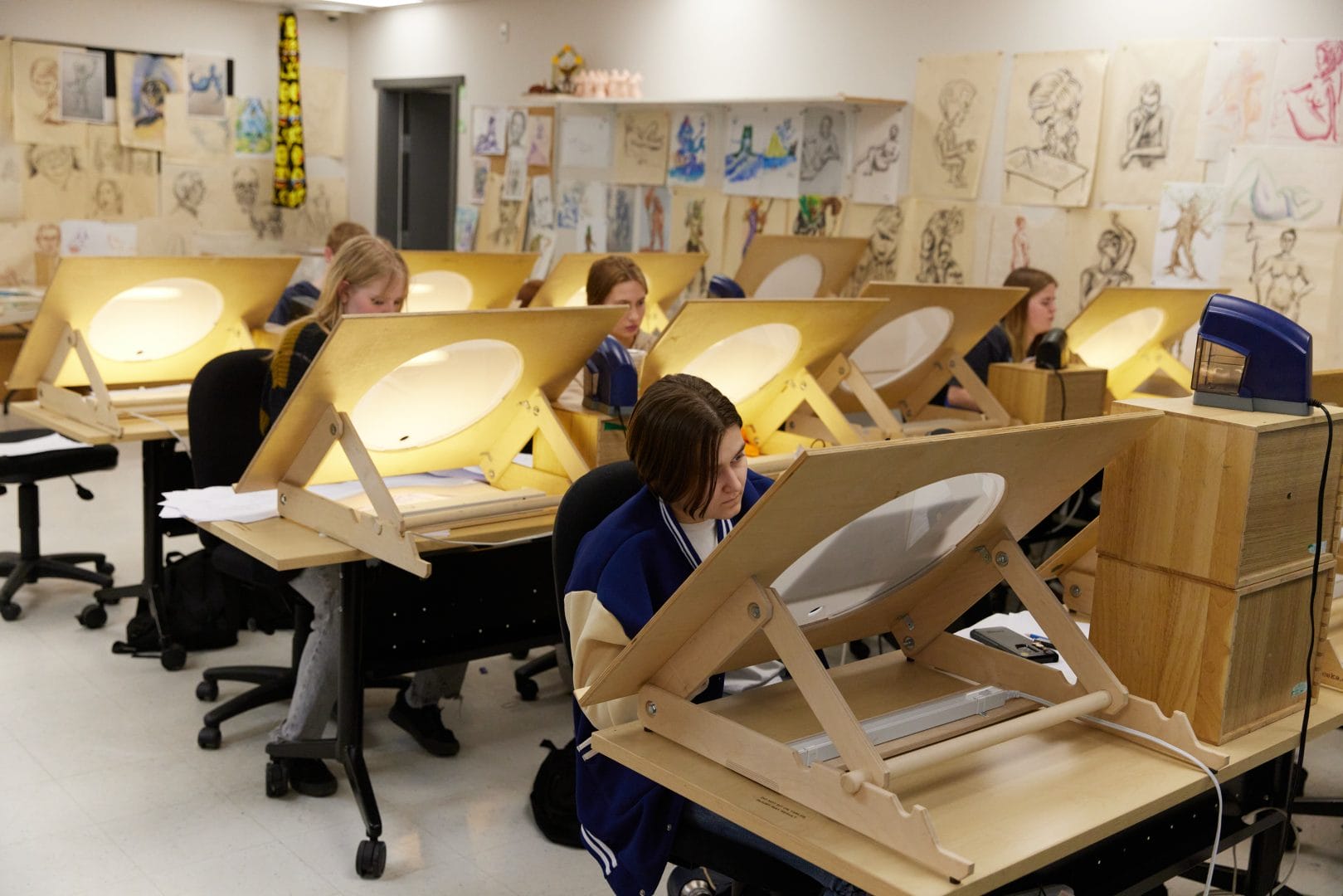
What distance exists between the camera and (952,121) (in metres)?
5.47

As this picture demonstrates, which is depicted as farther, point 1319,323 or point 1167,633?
point 1319,323

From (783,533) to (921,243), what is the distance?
14.5 ft

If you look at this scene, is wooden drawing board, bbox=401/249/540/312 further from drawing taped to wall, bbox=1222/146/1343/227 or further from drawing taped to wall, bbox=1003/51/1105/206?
drawing taped to wall, bbox=1222/146/1343/227

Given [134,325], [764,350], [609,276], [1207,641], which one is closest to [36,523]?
[134,325]

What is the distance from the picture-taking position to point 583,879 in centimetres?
277

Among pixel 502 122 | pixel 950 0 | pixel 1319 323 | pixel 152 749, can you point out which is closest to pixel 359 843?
pixel 152 749

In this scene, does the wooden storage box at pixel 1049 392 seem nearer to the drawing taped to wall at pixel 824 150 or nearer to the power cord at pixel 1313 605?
the power cord at pixel 1313 605

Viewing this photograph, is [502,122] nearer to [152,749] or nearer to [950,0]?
[950,0]

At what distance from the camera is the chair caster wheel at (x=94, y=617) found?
4.12 metres

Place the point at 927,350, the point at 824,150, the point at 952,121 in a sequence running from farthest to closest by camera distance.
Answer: the point at 824,150 → the point at 952,121 → the point at 927,350

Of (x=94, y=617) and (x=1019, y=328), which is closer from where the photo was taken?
(x=94, y=617)

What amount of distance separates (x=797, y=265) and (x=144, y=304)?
2495mm

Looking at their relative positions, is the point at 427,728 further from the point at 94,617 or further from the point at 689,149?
the point at 689,149

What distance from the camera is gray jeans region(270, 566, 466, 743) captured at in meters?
2.98
